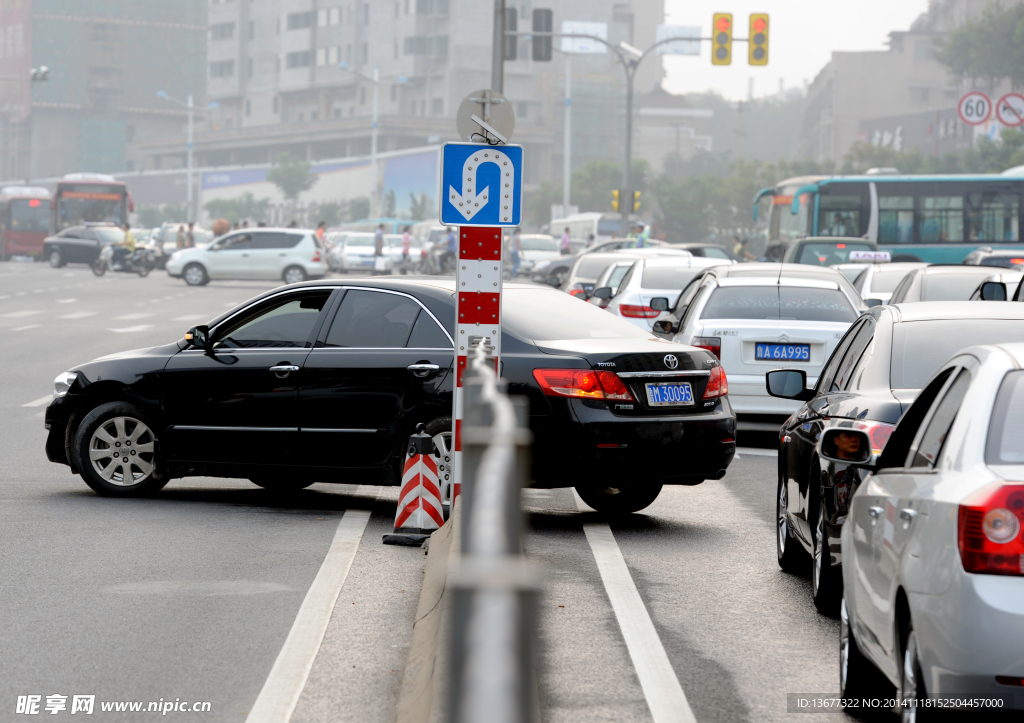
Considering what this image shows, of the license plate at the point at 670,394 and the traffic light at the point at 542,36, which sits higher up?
the traffic light at the point at 542,36

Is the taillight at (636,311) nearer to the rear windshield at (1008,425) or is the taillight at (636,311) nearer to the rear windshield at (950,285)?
→ the rear windshield at (950,285)

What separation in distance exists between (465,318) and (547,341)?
0.68 metres

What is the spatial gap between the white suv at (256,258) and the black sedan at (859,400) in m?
38.2

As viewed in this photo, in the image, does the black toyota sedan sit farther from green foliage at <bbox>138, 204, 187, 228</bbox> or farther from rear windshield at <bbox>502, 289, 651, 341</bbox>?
green foliage at <bbox>138, 204, 187, 228</bbox>

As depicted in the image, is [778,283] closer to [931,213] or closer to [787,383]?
[787,383]

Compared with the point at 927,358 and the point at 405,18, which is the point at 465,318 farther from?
the point at 405,18

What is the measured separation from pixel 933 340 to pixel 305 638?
3180mm

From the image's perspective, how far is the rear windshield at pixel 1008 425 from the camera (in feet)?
12.8

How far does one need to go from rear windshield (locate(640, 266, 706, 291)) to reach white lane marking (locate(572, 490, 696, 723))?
36.2 feet

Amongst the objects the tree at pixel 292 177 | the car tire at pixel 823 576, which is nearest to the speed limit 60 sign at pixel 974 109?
the car tire at pixel 823 576

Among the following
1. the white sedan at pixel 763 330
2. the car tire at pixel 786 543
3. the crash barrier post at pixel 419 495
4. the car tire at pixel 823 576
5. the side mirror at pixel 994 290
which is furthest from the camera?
the white sedan at pixel 763 330

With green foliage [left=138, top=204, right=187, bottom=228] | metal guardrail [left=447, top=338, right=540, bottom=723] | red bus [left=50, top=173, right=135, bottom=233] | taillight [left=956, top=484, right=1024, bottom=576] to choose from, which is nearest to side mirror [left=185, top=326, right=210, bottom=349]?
taillight [left=956, top=484, right=1024, bottom=576]

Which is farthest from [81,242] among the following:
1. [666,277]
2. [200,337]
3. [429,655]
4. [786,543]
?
[429,655]

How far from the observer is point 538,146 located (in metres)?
134
